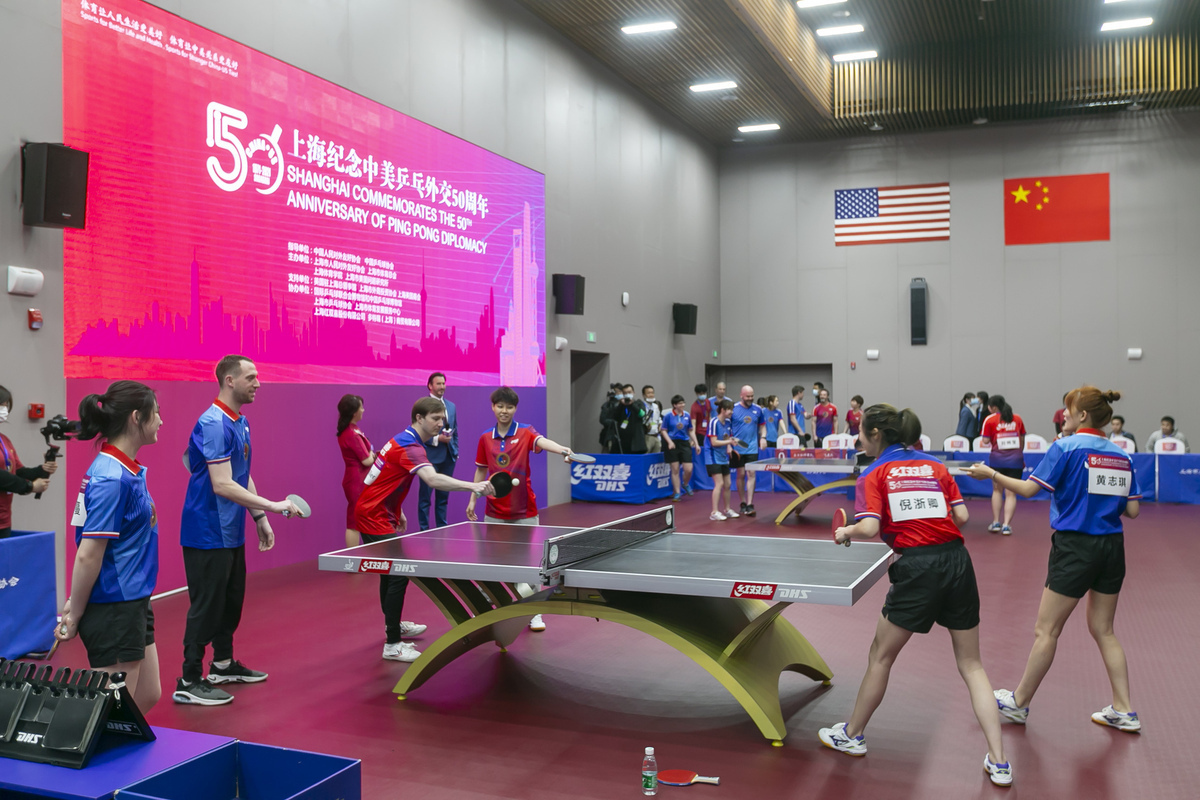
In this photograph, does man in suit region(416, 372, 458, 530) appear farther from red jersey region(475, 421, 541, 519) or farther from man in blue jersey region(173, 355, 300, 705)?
man in blue jersey region(173, 355, 300, 705)

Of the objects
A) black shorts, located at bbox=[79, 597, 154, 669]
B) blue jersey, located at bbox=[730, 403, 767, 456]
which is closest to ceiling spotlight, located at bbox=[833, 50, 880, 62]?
blue jersey, located at bbox=[730, 403, 767, 456]

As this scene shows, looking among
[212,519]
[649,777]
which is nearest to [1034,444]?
[649,777]

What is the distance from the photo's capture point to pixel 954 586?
361 cm

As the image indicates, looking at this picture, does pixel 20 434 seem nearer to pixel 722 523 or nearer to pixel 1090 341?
pixel 722 523

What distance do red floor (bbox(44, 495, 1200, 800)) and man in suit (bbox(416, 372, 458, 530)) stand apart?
2086 millimetres

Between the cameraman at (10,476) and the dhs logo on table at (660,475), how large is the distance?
877 centimetres

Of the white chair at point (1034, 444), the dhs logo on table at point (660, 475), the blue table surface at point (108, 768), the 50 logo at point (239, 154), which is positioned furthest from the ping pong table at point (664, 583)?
the white chair at point (1034, 444)

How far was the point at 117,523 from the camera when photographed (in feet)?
9.91

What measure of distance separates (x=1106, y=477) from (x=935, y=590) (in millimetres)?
1083

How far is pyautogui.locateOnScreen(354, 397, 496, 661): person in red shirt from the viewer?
527 centimetres

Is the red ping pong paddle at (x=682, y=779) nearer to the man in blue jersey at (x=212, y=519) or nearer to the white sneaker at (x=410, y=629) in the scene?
the man in blue jersey at (x=212, y=519)

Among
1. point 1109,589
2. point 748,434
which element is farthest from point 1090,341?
point 1109,589

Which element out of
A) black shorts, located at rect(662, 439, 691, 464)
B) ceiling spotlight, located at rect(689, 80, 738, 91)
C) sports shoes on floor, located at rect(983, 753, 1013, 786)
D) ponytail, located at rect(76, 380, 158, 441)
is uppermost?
ceiling spotlight, located at rect(689, 80, 738, 91)

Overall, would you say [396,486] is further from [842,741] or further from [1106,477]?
[1106,477]
